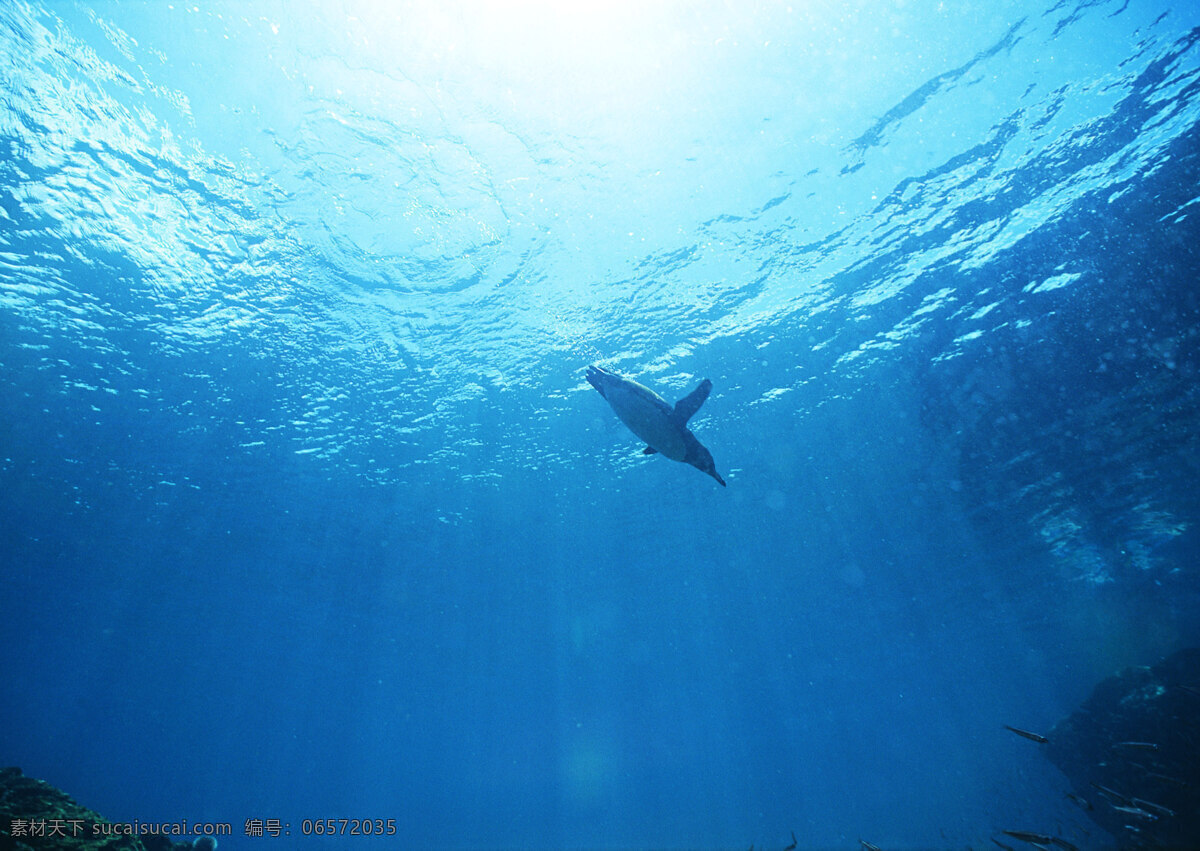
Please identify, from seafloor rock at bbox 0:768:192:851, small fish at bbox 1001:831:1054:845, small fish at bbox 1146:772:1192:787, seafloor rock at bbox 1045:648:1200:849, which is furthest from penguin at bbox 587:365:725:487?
small fish at bbox 1146:772:1192:787

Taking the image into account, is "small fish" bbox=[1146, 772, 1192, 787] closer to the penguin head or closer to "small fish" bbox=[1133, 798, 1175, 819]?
"small fish" bbox=[1133, 798, 1175, 819]

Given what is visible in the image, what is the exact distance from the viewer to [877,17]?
8617 mm

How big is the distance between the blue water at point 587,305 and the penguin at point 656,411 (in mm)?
7963

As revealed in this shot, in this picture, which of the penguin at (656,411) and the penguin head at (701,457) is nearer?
the penguin at (656,411)

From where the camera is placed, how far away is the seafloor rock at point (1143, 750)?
464 inches

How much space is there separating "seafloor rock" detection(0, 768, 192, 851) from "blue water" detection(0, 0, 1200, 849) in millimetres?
10306

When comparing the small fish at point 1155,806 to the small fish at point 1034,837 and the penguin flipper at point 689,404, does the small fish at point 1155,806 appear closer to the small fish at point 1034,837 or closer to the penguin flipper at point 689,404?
the small fish at point 1034,837

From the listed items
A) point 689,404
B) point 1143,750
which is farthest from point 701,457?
point 1143,750

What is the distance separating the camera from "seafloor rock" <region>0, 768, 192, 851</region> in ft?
16.6

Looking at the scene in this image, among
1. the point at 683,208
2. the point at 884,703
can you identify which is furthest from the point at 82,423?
the point at 884,703

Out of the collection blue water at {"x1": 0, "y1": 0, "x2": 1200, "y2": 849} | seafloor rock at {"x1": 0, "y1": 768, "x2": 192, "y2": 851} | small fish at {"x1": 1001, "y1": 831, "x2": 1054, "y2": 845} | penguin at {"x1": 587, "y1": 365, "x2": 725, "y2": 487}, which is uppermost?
blue water at {"x1": 0, "y1": 0, "x2": 1200, "y2": 849}

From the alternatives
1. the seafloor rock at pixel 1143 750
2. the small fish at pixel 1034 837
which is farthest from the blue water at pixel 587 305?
the small fish at pixel 1034 837

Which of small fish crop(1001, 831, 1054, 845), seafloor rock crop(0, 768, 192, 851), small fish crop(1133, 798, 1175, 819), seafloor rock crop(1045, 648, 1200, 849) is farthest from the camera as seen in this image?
seafloor rock crop(1045, 648, 1200, 849)

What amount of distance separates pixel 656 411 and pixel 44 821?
7.98 metres
